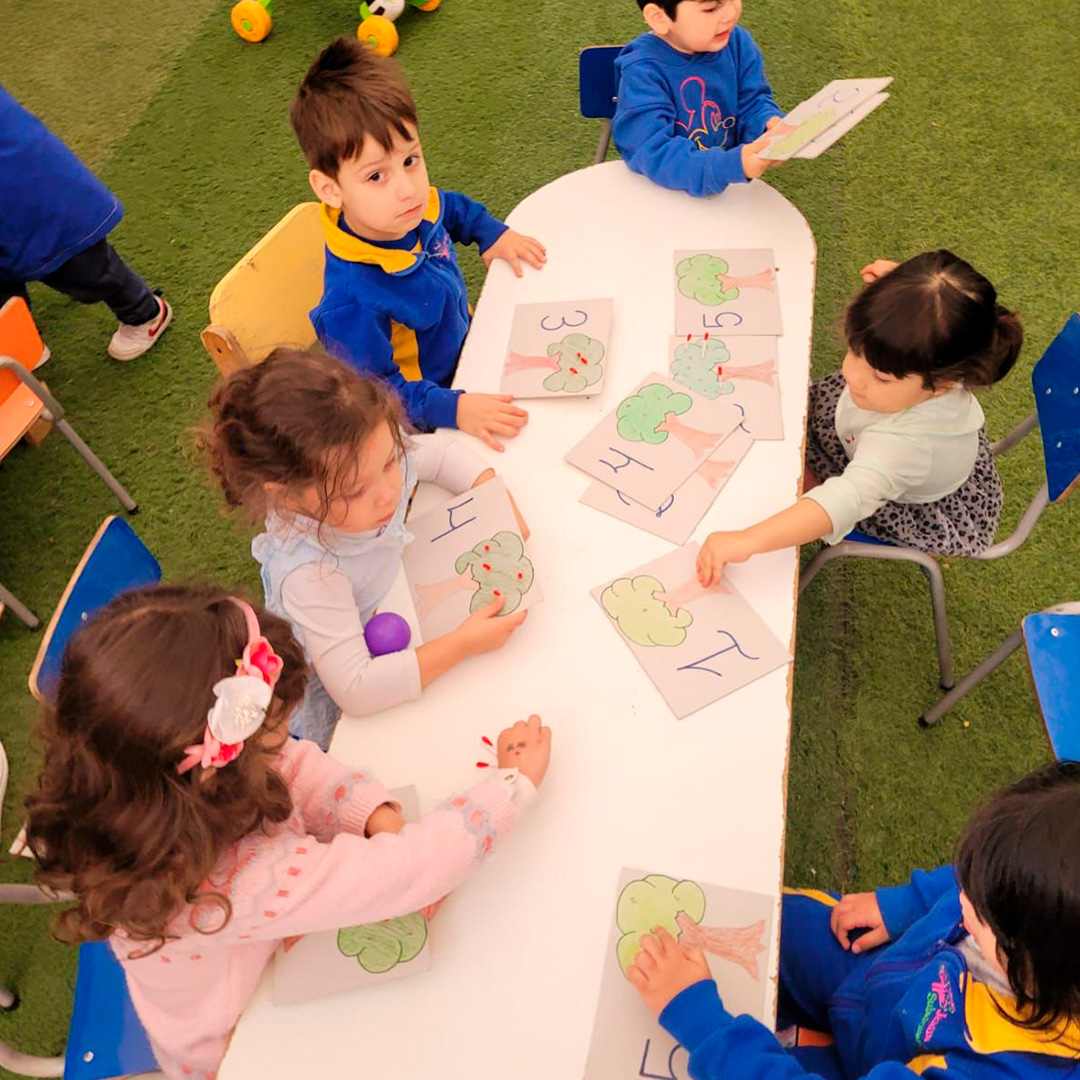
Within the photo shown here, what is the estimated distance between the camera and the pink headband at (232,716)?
0.85 m

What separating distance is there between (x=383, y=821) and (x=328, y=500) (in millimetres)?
425


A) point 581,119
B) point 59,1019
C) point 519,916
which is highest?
point 519,916

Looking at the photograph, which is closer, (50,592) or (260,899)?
(260,899)

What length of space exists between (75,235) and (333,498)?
5.93ft

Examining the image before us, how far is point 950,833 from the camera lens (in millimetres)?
1764

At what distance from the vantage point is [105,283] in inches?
99.7

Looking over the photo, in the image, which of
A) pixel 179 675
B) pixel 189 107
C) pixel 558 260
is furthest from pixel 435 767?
pixel 189 107

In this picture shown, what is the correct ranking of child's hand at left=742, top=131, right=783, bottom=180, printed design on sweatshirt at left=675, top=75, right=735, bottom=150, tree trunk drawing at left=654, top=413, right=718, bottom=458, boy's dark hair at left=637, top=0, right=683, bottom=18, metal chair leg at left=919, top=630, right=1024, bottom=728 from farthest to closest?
printed design on sweatshirt at left=675, top=75, right=735, bottom=150 < boy's dark hair at left=637, top=0, right=683, bottom=18 < child's hand at left=742, top=131, right=783, bottom=180 < metal chair leg at left=919, top=630, right=1024, bottom=728 < tree trunk drawing at left=654, top=413, right=718, bottom=458

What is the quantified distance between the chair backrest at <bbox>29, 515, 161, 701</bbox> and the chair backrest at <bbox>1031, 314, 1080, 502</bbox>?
57.2 inches

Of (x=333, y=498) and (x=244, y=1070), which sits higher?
(x=333, y=498)

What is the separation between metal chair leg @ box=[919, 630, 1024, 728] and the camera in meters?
1.50

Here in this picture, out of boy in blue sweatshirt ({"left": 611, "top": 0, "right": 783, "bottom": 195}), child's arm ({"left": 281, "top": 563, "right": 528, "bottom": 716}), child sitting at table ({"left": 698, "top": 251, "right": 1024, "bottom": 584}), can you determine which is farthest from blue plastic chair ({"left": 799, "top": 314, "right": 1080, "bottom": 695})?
boy in blue sweatshirt ({"left": 611, "top": 0, "right": 783, "bottom": 195})

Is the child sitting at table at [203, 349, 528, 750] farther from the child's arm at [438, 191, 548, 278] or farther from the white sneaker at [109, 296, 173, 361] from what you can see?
the white sneaker at [109, 296, 173, 361]

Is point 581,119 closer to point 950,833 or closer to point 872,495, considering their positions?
point 872,495
